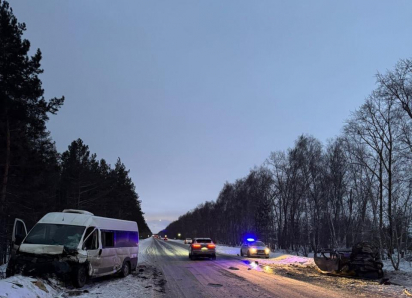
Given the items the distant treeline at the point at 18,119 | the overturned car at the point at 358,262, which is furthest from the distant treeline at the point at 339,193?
the distant treeline at the point at 18,119

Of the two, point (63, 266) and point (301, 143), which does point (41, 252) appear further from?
point (301, 143)

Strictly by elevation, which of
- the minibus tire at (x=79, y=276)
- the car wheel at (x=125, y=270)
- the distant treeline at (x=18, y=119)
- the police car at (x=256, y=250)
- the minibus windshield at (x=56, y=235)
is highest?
the distant treeline at (x=18, y=119)

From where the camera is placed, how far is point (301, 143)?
176 ft

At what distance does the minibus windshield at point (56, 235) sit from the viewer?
36.6ft

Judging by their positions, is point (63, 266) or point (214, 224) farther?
point (214, 224)

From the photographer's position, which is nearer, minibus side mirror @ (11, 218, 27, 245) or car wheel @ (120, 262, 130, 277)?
minibus side mirror @ (11, 218, 27, 245)

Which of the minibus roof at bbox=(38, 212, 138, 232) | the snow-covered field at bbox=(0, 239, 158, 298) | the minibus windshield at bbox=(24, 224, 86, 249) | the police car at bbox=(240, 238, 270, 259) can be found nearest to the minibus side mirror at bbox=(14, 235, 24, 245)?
the minibus windshield at bbox=(24, 224, 86, 249)

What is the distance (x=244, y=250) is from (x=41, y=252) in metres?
23.2

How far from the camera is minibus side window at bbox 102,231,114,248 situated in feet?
41.6

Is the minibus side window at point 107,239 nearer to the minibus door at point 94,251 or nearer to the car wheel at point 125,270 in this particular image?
the minibus door at point 94,251

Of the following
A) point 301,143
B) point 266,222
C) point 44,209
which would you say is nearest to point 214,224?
point 266,222

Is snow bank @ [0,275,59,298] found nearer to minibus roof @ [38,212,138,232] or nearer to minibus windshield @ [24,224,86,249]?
minibus windshield @ [24,224,86,249]

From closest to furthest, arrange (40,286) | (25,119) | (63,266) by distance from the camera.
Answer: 1. (40,286)
2. (63,266)
3. (25,119)

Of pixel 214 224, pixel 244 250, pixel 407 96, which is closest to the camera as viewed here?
pixel 407 96
